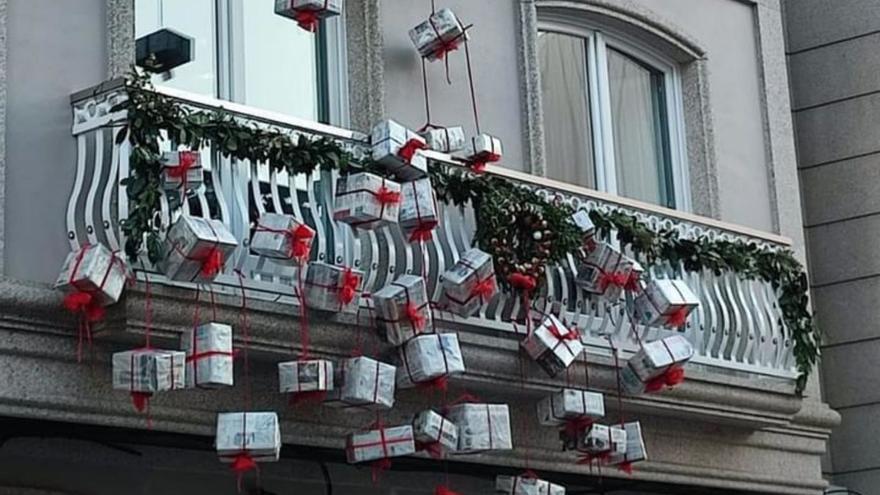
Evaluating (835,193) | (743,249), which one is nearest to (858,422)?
(835,193)

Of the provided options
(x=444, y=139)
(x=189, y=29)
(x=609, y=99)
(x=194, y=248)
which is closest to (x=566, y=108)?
(x=609, y=99)

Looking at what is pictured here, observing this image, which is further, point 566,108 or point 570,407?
point 566,108

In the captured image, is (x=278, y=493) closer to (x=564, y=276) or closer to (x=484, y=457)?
(x=484, y=457)

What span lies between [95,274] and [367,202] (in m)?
1.66

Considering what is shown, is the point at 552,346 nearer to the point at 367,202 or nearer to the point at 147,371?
the point at 367,202

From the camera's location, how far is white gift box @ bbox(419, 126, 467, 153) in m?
12.0

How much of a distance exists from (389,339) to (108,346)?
163cm

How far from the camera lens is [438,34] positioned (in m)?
12.3

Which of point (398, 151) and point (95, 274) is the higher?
point (398, 151)

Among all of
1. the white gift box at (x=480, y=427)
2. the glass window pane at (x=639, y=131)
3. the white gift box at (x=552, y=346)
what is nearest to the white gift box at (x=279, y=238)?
the white gift box at (x=480, y=427)

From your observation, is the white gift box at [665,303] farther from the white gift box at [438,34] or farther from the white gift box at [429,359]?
the white gift box at [438,34]

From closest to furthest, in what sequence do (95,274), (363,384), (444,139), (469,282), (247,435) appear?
(95,274) → (247,435) → (363,384) → (469,282) → (444,139)

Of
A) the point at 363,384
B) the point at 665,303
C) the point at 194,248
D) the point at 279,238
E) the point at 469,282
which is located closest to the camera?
the point at 194,248

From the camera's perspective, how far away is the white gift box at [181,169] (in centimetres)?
991
